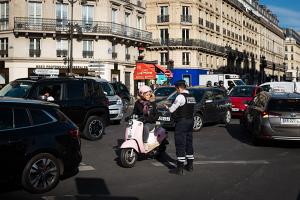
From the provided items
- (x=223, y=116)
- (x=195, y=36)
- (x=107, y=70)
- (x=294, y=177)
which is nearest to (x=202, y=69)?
(x=195, y=36)

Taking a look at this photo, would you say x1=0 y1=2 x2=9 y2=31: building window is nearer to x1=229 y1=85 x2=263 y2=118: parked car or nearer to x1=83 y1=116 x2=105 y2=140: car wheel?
x1=229 y1=85 x2=263 y2=118: parked car

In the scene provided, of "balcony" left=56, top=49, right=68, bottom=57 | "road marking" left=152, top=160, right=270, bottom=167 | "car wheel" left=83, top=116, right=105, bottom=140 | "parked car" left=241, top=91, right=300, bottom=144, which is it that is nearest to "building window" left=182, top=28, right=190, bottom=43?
"balcony" left=56, top=49, right=68, bottom=57

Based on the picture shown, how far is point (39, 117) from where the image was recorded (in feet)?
24.5

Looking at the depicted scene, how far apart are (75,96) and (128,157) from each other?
4.78 meters

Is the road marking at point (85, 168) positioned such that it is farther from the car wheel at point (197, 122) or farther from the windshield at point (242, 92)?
the windshield at point (242, 92)

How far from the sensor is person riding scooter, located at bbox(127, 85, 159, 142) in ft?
30.9

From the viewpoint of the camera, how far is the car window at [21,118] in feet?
23.4

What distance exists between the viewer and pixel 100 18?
4422 centimetres

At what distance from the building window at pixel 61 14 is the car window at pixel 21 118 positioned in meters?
36.5

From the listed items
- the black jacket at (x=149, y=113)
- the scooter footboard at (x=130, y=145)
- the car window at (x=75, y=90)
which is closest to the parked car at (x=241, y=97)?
the car window at (x=75, y=90)

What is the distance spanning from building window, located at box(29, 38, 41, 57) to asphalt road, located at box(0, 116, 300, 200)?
3143 cm

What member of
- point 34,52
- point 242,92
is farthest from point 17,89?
point 34,52

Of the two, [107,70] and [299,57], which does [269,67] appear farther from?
[107,70]

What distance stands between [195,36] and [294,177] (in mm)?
54086
